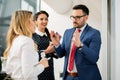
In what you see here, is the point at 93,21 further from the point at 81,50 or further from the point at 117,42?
the point at 81,50

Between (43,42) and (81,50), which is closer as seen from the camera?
(81,50)

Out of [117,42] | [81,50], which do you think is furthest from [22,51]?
[117,42]

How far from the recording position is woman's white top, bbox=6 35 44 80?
70.0 inches

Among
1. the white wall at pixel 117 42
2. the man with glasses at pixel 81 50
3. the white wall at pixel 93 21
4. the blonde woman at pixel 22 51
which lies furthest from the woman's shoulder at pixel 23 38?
the white wall at pixel 93 21

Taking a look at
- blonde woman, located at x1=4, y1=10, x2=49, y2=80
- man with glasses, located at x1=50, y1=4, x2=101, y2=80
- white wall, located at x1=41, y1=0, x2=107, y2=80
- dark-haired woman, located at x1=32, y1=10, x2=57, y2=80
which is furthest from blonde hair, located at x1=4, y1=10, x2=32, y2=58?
white wall, located at x1=41, y1=0, x2=107, y2=80

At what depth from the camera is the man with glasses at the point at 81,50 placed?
228 centimetres

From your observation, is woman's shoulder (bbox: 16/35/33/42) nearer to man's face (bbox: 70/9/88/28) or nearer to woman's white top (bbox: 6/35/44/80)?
woman's white top (bbox: 6/35/44/80)

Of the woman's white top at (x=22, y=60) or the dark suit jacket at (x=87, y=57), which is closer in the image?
the woman's white top at (x=22, y=60)

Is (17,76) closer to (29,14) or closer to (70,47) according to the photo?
(29,14)

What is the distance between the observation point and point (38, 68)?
6.21ft

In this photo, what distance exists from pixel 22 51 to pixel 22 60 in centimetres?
7

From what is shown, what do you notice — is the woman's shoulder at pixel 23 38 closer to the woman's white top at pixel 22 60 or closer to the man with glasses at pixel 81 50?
the woman's white top at pixel 22 60

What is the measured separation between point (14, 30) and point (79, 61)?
840mm

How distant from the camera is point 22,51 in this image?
1784mm
